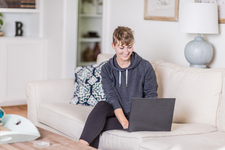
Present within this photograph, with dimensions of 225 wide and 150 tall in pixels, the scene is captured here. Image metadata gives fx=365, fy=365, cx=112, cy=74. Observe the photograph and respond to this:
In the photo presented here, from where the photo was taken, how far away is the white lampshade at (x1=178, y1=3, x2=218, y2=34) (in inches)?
106

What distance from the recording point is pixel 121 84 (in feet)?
8.23

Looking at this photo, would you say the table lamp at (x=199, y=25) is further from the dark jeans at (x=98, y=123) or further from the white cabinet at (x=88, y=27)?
the white cabinet at (x=88, y=27)

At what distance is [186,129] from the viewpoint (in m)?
2.31

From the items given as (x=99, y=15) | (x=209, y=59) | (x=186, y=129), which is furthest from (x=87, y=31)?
(x=186, y=129)

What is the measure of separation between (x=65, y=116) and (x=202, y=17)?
1246 millimetres

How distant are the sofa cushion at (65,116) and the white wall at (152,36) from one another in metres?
1.01

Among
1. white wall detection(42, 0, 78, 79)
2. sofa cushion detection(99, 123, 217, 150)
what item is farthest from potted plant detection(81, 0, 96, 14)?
sofa cushion detection(99, 123, 217, 150)

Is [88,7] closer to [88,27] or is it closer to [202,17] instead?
[88,27]

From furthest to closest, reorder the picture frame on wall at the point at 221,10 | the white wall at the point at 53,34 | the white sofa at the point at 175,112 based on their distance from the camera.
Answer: the white wall at the point at 53,34 < the picture frame on wall at the point at 221,10 < the white sofa at the point at 175,112

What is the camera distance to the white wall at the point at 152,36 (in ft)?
9.69

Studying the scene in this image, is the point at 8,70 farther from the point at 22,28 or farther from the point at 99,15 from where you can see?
the point at 99,15

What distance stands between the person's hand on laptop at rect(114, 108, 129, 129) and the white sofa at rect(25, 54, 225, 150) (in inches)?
2.2

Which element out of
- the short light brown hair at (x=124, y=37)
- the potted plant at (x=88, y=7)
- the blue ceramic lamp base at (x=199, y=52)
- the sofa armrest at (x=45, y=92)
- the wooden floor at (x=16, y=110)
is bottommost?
the wooden floor at (x=16, y=110)

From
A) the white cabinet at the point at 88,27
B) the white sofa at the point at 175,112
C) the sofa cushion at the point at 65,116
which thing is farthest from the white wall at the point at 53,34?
the sofa cushion at the point at 65,116
